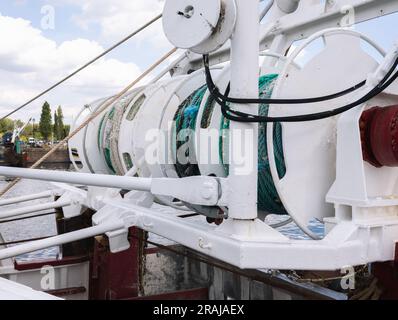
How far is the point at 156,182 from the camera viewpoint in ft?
9.95

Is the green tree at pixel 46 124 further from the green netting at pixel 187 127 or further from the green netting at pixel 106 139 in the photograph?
the green netting at pixel 187 127

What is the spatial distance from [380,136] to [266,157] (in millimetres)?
671

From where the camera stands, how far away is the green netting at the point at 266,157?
2756 millimetres

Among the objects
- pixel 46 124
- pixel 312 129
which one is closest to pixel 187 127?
pixel 312 129

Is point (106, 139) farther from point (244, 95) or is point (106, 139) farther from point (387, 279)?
point (387, 279)

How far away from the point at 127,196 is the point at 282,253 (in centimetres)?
212

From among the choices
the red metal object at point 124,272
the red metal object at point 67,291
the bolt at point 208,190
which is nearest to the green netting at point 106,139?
the red metal object at point 124,272

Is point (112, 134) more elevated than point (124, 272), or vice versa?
point (112, 134)

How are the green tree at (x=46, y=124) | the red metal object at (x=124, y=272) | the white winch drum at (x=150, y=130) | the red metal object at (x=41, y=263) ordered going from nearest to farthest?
the white winch drum at (x=150, y=130) < the red metal object at (x=124, y=272) < the red metal object at (x=41, y=263) < the green tree at (x=46, y=124)

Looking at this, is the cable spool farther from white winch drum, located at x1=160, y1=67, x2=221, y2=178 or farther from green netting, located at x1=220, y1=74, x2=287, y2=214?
green netting, located at x1=220, y1=74, x2=287, y2=214

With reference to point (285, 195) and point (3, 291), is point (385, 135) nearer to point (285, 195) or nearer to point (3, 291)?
point (285, 195)

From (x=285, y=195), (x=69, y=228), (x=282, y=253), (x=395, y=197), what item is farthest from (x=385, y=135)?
(x=69, y=228)

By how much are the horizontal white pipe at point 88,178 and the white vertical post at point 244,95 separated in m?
→ 0.87

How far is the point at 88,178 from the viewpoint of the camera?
3422mm
